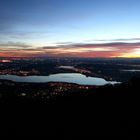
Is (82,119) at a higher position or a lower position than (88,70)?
higher

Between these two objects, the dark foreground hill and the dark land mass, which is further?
the dark land mass

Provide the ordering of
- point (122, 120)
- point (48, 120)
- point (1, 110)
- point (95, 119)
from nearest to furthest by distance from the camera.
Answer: point (122, 120) → point (95, 119) → point (48, 120) → point (1, 110)

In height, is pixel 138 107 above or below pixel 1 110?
above

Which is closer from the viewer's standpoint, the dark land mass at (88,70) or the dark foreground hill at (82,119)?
the dark foreground hill at (82,119)

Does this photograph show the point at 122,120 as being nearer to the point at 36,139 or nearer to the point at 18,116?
the point at 36,139

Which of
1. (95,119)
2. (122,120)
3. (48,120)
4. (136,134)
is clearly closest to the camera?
(136,134)

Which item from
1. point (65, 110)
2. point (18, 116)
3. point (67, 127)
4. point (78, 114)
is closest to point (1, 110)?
point (18, 116)

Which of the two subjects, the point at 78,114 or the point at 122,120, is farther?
the point at 78,114

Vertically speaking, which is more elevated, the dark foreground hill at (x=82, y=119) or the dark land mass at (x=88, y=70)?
the dark foreground hill at (x=82, y=119)

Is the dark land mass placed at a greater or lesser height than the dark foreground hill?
lesser

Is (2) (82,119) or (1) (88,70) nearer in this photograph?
(2) (82,119)
